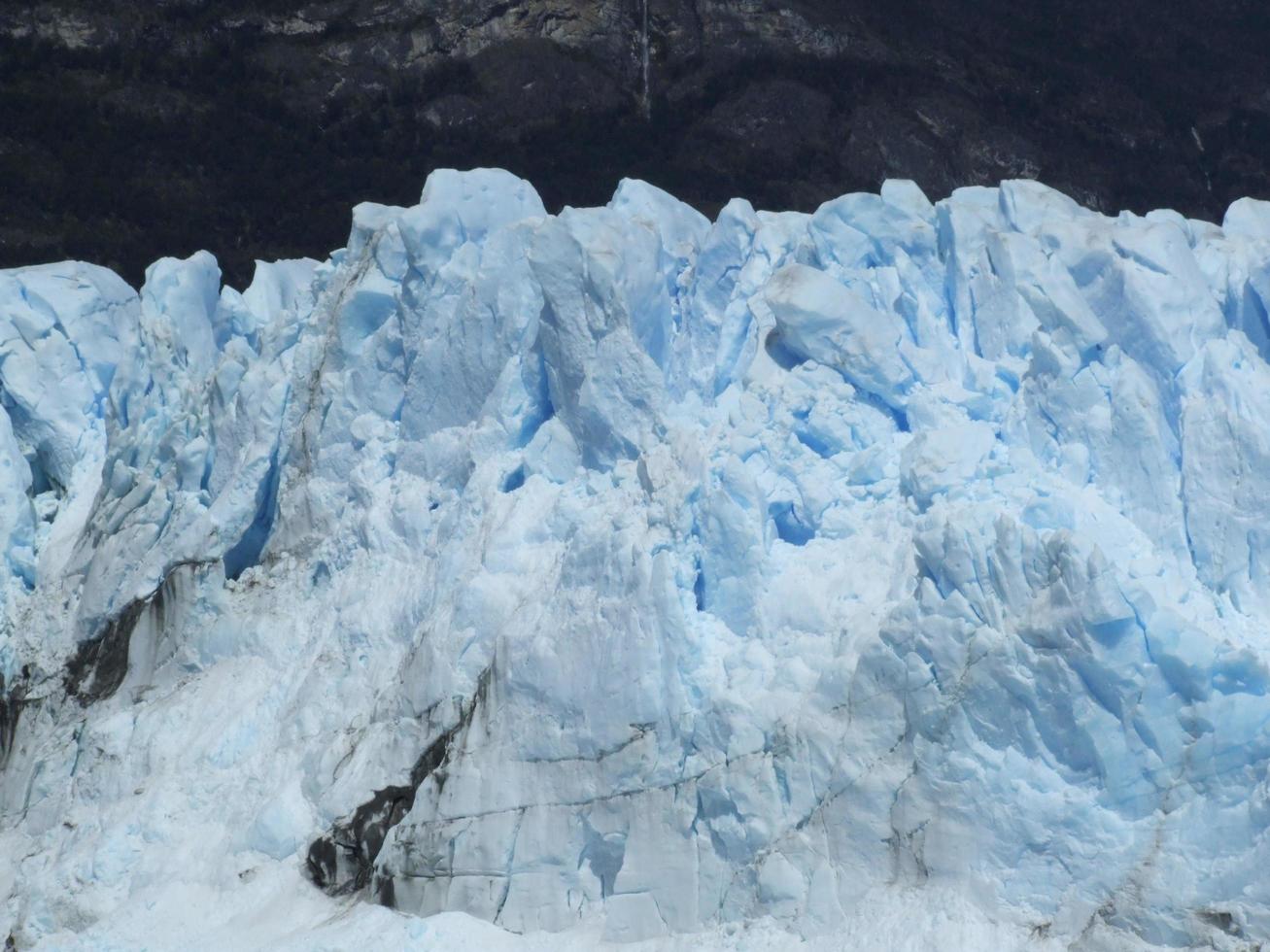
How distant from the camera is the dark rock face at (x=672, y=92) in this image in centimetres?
4891

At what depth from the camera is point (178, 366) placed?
72.7 ft

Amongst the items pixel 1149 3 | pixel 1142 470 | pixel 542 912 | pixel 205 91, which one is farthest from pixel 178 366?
pixel 1149 3

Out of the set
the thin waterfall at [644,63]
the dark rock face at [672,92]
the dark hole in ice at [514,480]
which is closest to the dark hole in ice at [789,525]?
the dark hole in ice at [514,480]

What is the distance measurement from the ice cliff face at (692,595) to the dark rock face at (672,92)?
29177mm

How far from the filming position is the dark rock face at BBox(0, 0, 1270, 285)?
4891cm

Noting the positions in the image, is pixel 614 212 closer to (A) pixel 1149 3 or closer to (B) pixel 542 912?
(B) pixel 542 912

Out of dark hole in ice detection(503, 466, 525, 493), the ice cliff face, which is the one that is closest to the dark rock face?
the ice cliff face

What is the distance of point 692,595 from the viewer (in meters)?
15.5

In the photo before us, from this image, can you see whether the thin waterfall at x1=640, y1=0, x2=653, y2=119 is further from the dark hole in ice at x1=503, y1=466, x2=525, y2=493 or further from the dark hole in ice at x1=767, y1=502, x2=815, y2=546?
the dark hole in ice at x1=767, y1=502, x2=815, y2=546

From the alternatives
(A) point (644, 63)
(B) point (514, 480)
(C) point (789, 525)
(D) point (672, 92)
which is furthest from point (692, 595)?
(A) point (644, 63)

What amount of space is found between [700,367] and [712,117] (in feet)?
117

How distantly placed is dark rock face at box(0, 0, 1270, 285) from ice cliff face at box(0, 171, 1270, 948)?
29.2 metres

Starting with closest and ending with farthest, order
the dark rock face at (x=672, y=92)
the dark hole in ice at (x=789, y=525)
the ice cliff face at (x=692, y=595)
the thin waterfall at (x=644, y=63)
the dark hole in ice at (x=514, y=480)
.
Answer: the ice cliff face at (x=692, y=595) → the dark hole in ice at (x=789, y=525) → the dark hole in ice at (x=514, y=480) → the dark rock face at (x=672, y=92) → the thin waterfall at (x=644, y=63)

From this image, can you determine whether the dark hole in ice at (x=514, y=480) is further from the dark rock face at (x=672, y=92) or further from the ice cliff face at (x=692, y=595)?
the dark rock face at (x=672, y=92)
